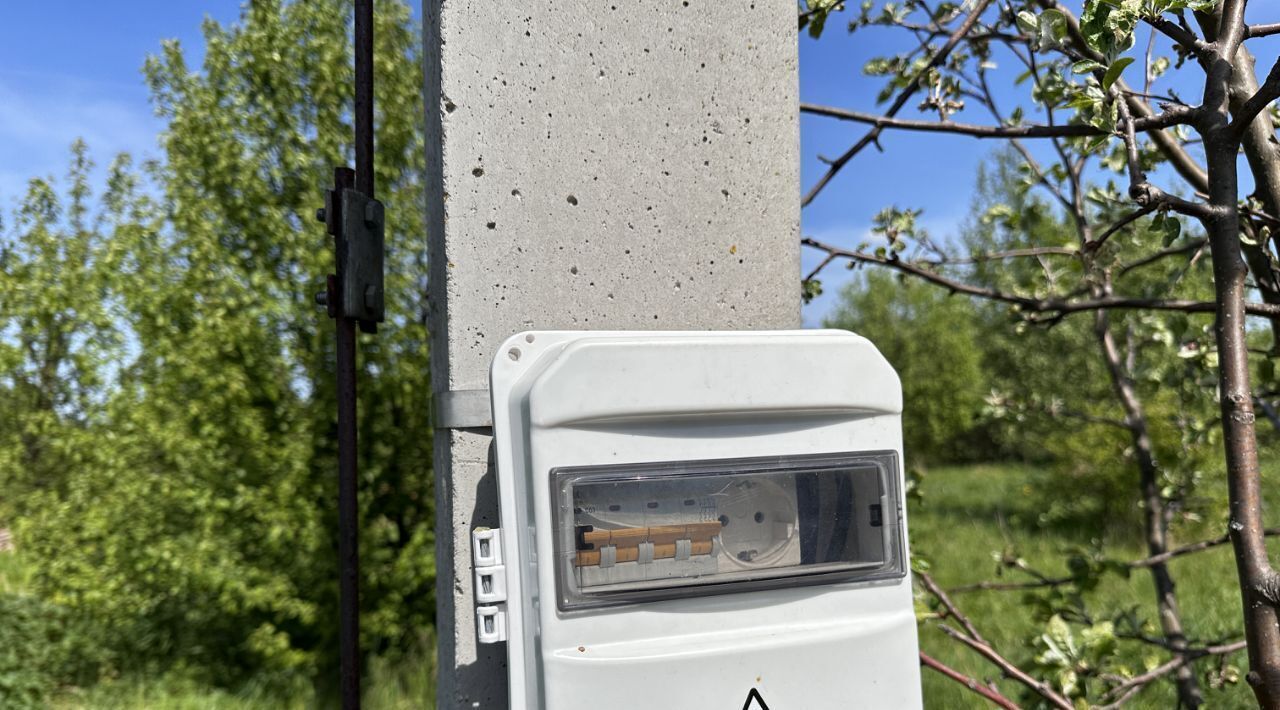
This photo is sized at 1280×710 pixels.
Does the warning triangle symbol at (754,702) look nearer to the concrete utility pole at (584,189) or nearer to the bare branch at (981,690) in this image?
the concrete utility pole at (584,189)

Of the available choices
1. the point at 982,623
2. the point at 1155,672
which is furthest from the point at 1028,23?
the point at 982,623

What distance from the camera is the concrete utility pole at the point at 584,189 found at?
4.40ft

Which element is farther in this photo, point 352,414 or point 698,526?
point 352,414

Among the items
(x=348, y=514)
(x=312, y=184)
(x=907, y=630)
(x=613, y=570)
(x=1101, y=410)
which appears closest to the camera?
(x=613, y=570)

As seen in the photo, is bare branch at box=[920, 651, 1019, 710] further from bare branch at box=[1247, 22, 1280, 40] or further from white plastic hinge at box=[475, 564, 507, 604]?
bare branch at box=[1247, 22, 1280, 40]

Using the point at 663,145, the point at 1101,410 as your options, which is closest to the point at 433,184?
the point at 663,145

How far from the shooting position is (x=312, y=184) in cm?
515

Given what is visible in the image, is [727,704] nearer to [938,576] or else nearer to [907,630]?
[907,630]

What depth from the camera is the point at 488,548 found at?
46.5 inches

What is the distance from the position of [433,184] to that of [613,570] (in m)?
0.63

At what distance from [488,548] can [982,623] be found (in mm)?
5398

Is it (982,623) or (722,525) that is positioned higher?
(722,525)

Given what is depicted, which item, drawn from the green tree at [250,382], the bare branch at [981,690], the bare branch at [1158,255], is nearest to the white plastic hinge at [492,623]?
the bare branch at [981,690]

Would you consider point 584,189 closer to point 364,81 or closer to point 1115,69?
point 364,81
